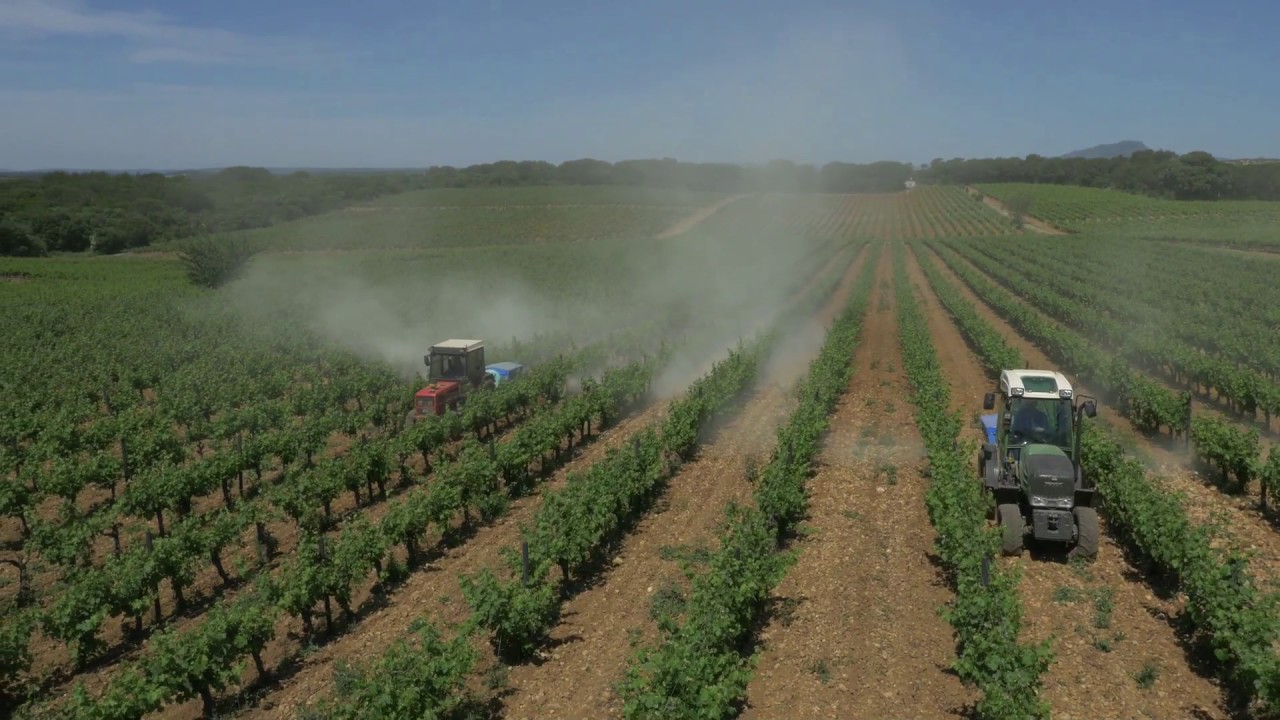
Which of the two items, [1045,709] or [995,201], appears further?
[995,201]

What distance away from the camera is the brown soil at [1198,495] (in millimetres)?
12219

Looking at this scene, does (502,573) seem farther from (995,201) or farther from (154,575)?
(995,201)

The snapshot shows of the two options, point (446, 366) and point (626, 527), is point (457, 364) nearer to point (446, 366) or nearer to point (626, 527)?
point (446, 366)

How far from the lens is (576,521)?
12.4 meters

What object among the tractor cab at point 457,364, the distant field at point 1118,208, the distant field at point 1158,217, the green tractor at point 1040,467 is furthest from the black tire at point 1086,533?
the distant field at point 1118,208

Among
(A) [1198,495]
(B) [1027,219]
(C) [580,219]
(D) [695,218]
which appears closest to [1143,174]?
(B) [1027,219]

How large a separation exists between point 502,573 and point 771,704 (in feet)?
16.5

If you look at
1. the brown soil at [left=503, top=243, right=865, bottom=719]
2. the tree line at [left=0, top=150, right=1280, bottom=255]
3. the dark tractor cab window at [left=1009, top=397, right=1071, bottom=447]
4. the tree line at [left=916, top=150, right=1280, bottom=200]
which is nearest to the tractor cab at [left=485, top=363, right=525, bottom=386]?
the brown soil at [left=503, top=243, right=865, bottom=719]

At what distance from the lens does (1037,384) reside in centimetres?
1234

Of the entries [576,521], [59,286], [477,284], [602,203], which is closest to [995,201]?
[602,203]

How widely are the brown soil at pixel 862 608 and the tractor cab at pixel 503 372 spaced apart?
995 cm

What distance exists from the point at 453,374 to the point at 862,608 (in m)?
14.2

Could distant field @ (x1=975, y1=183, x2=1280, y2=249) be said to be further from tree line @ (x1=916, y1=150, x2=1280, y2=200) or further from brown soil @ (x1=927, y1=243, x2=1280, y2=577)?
brown soil @ (x1=927, y1=243, x2=1280, y2=577)

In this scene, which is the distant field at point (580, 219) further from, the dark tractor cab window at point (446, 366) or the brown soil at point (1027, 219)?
the dark tractor cab window at point (446, 366)
